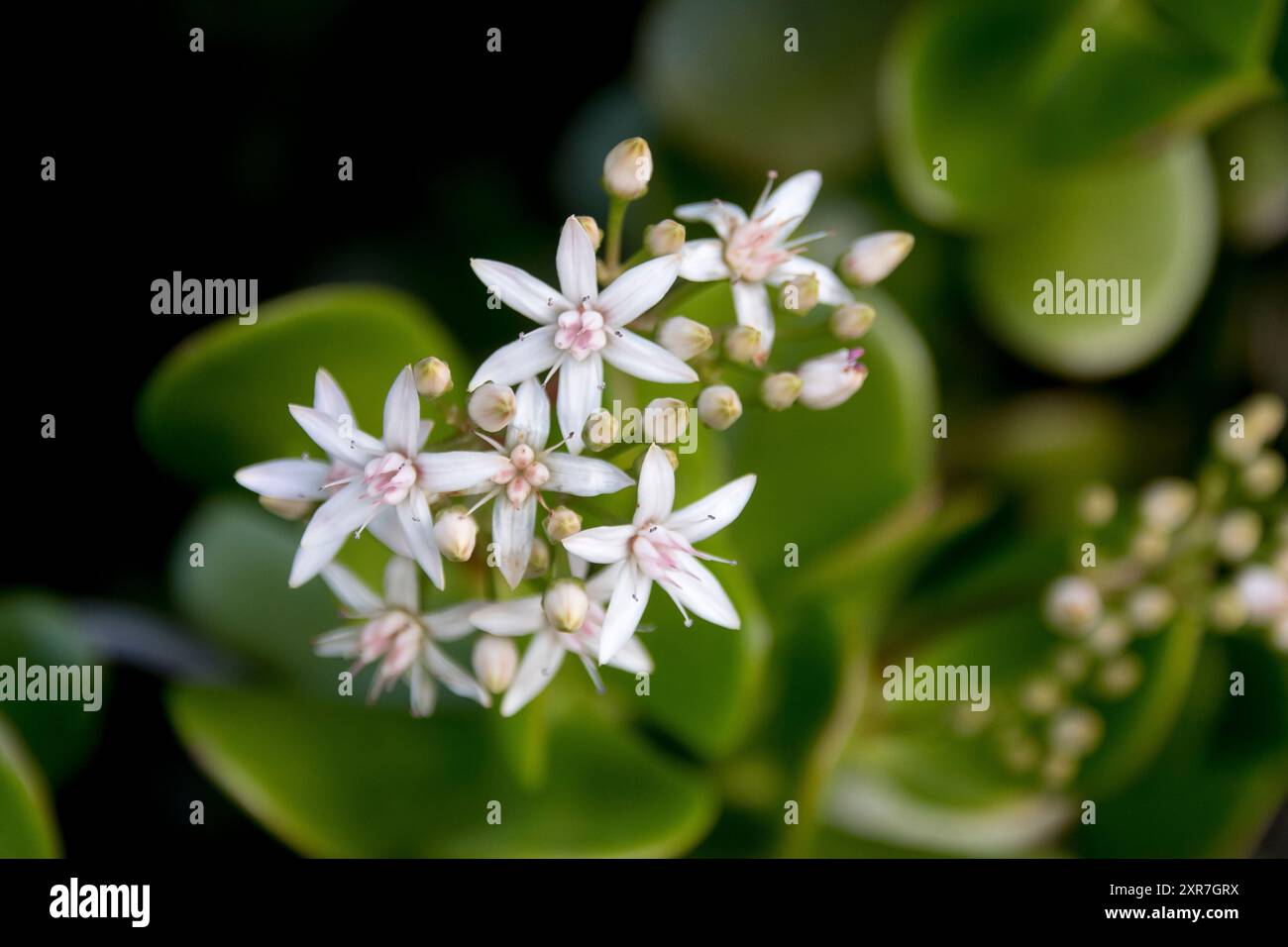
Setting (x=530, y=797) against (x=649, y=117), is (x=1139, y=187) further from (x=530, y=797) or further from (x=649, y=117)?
(x=530, y=797)

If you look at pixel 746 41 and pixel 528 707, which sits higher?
pixel 746 41

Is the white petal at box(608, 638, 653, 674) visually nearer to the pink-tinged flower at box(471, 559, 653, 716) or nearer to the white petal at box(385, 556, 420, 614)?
the pink-tinged flower at box(471, 559, 653, 716)

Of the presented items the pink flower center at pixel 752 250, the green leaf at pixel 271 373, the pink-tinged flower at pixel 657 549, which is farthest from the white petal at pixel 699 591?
the green leaf at pixel 271 373

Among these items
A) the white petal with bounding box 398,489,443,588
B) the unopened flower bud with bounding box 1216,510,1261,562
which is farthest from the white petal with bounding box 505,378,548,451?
the unopened flower bud with bounding box 1216,510,1261,562

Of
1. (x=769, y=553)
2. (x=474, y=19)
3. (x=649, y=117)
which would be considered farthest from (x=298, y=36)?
(x=769, y=553)

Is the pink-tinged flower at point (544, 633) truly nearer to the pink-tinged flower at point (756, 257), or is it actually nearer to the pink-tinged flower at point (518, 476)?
the pink-tinged flower at point (518, 476)

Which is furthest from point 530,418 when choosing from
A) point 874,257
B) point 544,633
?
point 874,257
